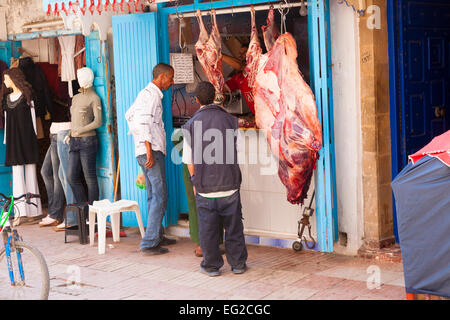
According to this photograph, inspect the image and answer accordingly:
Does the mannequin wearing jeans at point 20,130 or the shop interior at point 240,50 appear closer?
the shop interior at point 240,50

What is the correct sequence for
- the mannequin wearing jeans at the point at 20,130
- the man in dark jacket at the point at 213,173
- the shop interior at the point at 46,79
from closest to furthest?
the man in dark jacket at the point at 213,173 → the mannequin wearing jeans at the point at 20,130 → the shop interior at the point at 46,79

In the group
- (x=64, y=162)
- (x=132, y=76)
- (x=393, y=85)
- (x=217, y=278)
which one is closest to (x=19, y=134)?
(x=64, y=162)

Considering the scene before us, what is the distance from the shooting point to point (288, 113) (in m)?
7.41

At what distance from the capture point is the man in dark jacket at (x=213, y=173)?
6.89 meters

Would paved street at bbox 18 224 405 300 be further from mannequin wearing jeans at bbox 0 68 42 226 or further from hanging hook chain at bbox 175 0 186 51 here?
hanging hook chain at bbox 175 0 186 51

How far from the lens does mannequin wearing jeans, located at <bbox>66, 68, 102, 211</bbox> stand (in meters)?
9.38

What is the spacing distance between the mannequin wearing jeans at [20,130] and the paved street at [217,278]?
2290mm

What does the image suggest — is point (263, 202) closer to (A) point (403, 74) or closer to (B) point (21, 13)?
(A) point (403, 74)

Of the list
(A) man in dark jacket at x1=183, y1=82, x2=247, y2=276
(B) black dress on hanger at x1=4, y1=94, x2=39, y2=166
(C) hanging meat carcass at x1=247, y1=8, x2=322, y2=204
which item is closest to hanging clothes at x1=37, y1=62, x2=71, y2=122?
(B) black dress on hanger at x1=4, y1=94, x2=39, y2=166

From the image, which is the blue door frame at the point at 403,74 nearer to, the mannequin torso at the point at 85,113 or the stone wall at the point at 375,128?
the stone wall at the point at 375,128

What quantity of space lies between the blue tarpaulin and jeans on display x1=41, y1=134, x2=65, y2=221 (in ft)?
19.2

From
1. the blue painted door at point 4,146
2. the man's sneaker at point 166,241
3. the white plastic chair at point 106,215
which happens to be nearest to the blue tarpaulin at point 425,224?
the man's sneaker at point 166,241

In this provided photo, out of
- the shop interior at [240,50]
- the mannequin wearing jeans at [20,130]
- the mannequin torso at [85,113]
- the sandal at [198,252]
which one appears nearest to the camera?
the shop interior at [240,50]

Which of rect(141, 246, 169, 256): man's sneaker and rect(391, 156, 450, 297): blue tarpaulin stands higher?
rect(391, 156, 450, 297): blue tarpaulin
